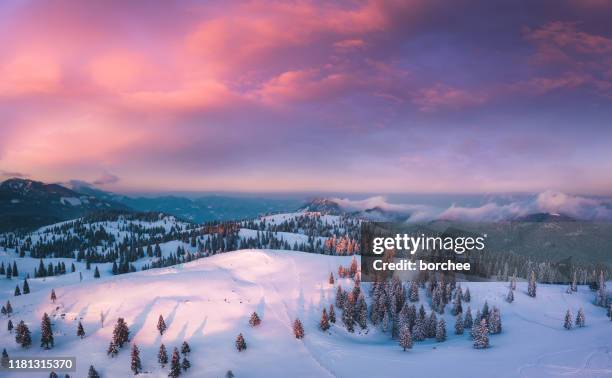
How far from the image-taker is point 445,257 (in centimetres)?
19088

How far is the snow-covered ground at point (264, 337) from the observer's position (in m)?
65.7

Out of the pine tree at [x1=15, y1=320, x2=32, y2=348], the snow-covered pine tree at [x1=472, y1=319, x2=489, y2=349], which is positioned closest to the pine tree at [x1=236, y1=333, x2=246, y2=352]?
the pine tree at [x1=15, y1=320, x2=32, y2=348]

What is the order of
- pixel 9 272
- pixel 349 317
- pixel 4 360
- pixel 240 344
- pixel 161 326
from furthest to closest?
pixel 9 272 < pixel 349 317 < pixel 161 326 < pixel 240 344 < pixel 4 360

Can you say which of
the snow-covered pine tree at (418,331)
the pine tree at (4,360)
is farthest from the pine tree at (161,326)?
the snow-covered pine tree at (418,331)

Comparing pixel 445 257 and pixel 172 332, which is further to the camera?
pixel 445 257

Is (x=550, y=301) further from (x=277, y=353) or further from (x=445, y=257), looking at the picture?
(x=277, y=353)

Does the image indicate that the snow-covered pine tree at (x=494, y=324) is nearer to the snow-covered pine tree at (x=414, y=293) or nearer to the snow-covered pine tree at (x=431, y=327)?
the snow-covered pine tree at (x=431, y=327)

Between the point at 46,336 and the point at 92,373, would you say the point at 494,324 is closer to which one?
the point at 92,373

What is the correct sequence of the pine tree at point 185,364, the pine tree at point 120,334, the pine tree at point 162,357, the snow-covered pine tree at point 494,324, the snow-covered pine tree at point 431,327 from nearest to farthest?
the pine tree at point 185,364
the pine tree at point 162,357
the pine tree at point 120,334
the snow-covered pine tree at point 431,327
the snow-covered pine tree at point 494,324

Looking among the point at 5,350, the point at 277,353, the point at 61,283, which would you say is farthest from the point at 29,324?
the point at 61,283

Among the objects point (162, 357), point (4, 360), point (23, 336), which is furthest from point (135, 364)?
point (23, 336)

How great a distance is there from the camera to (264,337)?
80.1m

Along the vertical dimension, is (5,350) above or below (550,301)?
above

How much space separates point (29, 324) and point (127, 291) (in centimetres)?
2270
